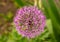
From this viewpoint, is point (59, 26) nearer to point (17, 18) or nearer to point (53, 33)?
point (53, 33)

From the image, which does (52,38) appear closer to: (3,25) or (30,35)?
(30,35)

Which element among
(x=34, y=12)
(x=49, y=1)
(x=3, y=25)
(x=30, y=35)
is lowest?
(x=30, y=35)

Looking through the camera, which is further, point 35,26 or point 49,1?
point 49,1

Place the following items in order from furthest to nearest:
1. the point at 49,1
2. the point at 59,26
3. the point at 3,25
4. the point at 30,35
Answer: the point at 3,25, the point at 59,26, the point at 49,1, the point at 30,35

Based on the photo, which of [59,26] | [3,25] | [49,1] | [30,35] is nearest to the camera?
[30,35]

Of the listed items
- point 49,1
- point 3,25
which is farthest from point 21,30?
point 3,25

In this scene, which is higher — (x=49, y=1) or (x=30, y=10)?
(x=49, y=1)
